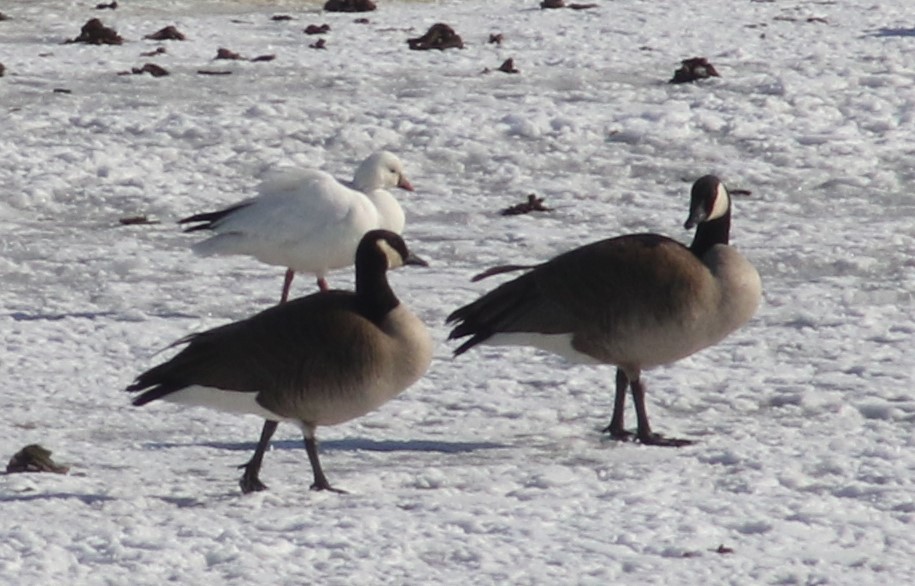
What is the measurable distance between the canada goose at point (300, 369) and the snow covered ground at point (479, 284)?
1.01 feet

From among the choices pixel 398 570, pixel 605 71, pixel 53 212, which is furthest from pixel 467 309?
pixel 605 71

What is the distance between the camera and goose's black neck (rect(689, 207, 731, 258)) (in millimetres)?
8312

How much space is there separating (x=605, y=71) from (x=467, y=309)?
9089mm

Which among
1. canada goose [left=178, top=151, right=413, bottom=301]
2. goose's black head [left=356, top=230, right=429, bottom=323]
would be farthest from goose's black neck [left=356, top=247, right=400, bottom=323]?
canada goose [left=178, top=151, right=413, bottom=301]

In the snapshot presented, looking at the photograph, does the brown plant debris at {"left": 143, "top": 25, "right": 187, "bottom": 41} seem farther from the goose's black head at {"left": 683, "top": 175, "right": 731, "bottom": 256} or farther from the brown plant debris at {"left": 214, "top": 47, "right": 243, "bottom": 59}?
the goose's black head at {"left": 683, "top": 175, "right": 731, "bottom": 256}

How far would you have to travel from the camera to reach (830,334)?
9.70 meters

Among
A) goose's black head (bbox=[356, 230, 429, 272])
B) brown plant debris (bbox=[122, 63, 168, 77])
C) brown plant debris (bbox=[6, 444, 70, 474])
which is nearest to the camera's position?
brown plant debris (bbox=[6, 444, 70, 474])

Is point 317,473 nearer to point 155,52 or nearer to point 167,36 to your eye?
point 155,52

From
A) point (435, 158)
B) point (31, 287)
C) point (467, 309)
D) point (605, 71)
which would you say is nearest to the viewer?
point (467, 309)

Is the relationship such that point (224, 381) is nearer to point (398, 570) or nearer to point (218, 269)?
point (398, 570)

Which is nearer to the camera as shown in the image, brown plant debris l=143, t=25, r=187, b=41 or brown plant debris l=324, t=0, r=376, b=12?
brown plant debris l=143, t=25, r=187, b=41

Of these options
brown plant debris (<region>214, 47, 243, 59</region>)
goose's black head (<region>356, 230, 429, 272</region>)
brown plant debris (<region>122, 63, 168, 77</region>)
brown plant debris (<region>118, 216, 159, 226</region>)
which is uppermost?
goose's black head (<region>356, 230, 429, 272</region>)

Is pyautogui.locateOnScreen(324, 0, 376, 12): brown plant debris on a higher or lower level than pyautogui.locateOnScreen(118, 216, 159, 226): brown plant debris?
higher

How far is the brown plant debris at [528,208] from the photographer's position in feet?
42.0
